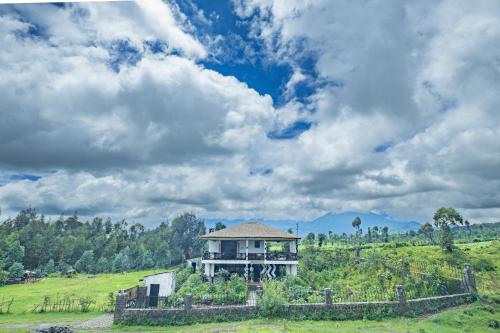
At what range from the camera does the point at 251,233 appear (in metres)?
20.4

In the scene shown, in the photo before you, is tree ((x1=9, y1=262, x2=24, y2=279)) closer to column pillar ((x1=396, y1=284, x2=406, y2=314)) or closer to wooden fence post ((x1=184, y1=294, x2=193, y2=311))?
wooden fence post ((x1=184, y1=294, x2=193, y2=311))

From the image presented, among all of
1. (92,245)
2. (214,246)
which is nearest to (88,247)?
(92,245)

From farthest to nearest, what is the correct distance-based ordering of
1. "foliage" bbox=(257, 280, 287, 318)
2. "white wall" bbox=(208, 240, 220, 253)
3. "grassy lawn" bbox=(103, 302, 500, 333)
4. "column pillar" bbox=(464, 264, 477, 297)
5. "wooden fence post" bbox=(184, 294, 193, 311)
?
1. "white wall" bbox=(208, 240, 220, 253)
2. "column pillar" bbox=(464, 264, 477, 297)
3. "wooden fence post" bbox=(184, 294, 193, 311)
4. "foliage" bbox=(257, 280, 287, 318)
5. "grassy lawn" bbox=(103, 302, 500, 333)

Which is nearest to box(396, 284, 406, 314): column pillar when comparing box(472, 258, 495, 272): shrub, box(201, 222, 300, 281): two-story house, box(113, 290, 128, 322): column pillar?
box(201, 222, 300, 281): two-story house

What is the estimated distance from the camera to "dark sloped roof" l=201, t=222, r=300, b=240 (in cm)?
1961

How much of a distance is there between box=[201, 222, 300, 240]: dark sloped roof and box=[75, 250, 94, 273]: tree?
24.2 meters

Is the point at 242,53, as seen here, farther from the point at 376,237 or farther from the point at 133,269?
the point at 376,237

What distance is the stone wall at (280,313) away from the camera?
11.5m

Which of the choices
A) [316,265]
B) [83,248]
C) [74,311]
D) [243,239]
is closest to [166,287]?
[74,311]

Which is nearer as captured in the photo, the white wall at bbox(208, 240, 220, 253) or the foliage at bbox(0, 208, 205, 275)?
the white wall at bbox(208, 240, 220, 253)

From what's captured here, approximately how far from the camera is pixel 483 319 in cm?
1122

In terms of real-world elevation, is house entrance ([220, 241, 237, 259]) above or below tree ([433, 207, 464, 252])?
below

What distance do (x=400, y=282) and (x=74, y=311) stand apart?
14951 millimetres

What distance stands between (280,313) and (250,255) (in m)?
8.58
